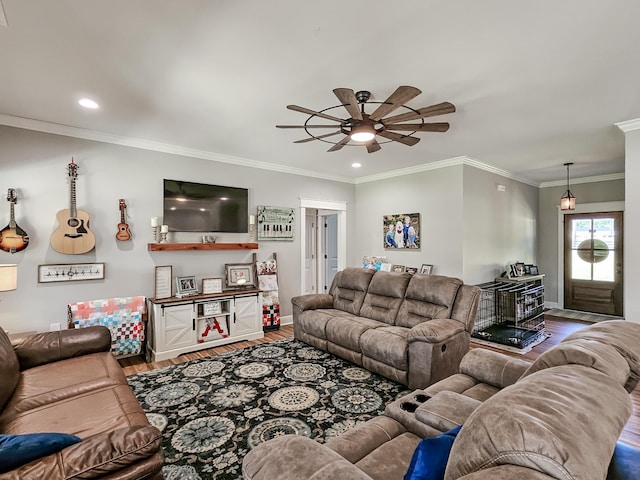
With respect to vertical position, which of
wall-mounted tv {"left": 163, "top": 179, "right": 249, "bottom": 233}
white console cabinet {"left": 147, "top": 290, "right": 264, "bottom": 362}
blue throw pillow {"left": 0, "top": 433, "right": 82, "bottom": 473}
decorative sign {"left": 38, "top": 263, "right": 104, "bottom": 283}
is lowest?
white console cabinet {"left": 147, "top": 290, "right": 264, "bottom": 362}

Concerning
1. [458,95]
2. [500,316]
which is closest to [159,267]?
[458,95]

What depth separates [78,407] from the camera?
1.84 meters

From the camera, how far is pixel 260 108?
3086 millimetres

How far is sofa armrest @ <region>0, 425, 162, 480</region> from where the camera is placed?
1.16 m

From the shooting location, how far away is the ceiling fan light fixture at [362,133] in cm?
268

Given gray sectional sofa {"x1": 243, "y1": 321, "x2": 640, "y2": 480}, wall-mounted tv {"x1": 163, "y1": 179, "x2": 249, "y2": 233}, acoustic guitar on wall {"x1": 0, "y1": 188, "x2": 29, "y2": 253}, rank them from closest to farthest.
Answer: gray sectional sofa {"x1": 243, "y1": 321, "x2": 640, "y2": 480} < acoustic guitar on wall {"x1": 0, "y1": 188, "x2": 29, "y2": 253} < wall-mounted tv {"x1": 163, "y1": 179, "x2": 249, "y2": 233}

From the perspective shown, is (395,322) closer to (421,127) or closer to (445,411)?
(421,127)

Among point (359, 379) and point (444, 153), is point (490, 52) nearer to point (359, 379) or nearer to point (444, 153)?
point (444, 153)

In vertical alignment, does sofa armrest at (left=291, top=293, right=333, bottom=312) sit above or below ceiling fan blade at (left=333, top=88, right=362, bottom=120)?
below

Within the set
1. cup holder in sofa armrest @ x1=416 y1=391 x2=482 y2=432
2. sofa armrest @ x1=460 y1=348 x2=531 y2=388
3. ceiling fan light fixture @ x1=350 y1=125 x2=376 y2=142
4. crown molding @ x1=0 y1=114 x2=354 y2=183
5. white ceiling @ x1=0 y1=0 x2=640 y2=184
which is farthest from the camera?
crown molding @ x1=0 y1=114 x2=354 y2=183

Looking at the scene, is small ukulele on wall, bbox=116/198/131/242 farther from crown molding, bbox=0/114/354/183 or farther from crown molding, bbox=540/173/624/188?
crown molding, bbox=540/173/624/188

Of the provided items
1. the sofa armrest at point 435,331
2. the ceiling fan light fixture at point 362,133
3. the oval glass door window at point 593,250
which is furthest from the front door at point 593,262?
the ceiling fan light fixture at point 362,133

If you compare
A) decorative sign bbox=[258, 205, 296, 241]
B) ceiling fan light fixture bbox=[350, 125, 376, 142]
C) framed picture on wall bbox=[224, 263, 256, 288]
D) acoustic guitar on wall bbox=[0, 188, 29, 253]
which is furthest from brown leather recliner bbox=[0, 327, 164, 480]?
decorative sign bbox=[258, 205, 296, 241]

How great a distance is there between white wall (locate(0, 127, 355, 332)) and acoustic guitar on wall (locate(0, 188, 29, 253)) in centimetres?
7
